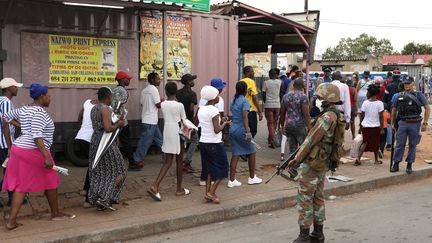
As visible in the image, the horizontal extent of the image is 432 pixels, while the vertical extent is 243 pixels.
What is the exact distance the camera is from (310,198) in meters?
4.96

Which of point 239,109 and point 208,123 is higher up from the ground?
point 239,109

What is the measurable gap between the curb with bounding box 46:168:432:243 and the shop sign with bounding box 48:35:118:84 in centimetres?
352

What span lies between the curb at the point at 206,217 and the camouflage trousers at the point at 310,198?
146cm

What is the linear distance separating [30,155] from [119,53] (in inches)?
150

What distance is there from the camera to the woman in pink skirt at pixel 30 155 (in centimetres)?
507

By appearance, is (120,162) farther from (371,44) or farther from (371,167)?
(371,44)

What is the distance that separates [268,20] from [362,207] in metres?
5.51

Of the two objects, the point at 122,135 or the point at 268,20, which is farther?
the point at 268,20

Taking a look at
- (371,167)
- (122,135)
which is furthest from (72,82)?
(371,167)

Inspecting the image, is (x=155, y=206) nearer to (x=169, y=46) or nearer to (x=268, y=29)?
(x=169, y=46)

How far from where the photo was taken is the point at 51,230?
5.21m

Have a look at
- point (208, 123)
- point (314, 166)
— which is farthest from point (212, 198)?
point (314, 166)

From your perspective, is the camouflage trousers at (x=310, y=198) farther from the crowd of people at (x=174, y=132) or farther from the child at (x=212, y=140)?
the child at (x=212, y=140)

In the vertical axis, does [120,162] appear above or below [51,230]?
above
